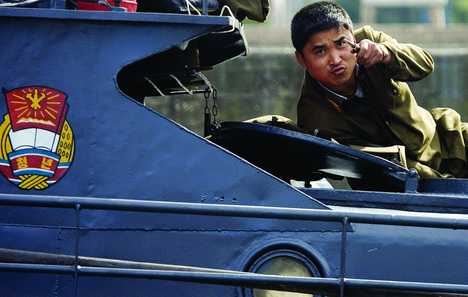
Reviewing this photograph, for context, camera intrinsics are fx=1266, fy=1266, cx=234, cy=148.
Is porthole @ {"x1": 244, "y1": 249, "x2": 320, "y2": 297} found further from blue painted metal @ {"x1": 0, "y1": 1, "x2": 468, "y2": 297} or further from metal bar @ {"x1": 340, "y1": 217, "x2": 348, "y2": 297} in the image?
metal bar @ {"x1": 340, "y1": 217, "x2": 348, "y2": 297}

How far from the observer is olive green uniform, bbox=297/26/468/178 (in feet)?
17.5

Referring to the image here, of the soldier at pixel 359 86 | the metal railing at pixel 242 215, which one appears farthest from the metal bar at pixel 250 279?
the soldier at pixel 359 86

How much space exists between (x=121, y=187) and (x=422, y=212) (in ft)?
3.86

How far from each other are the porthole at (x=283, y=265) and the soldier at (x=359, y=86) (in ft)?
2.52

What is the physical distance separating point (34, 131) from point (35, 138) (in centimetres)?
3

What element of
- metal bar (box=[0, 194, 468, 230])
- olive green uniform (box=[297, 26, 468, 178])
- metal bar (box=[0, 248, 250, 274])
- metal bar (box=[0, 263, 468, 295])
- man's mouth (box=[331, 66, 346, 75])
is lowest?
metal bar (box=[0, 263, 468, 295])

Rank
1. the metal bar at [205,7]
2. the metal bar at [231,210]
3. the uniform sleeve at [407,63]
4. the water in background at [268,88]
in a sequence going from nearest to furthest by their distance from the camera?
the metal bar at [231,210]
the metal bar at [205,7]
the uniform sleeve at [407,63]
the water in background at [268,88]

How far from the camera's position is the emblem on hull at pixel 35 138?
4.69 meters

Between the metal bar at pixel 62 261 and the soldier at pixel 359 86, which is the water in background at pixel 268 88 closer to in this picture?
the soldier at pixel 359 86

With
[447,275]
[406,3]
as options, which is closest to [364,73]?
[447,275]

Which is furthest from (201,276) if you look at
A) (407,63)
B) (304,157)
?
(407,63)

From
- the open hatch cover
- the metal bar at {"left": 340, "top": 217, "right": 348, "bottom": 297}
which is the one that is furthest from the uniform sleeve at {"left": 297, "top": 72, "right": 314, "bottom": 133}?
the metal bar at {"left": 340, "top": 217, "right": 348, "bottom": 297}

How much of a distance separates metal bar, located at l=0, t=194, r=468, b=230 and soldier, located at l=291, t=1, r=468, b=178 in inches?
38.2

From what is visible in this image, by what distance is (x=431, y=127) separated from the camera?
219 inches
